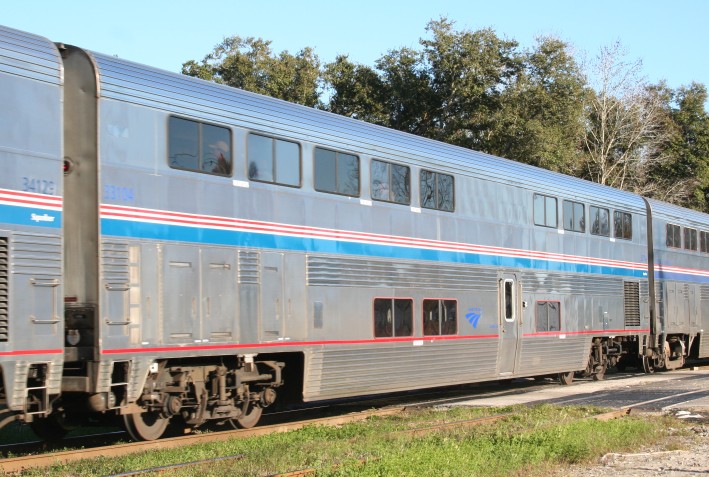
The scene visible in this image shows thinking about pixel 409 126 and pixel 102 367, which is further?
pixel 409 126

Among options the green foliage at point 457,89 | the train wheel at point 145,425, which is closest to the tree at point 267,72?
the green foliage at point 457,89

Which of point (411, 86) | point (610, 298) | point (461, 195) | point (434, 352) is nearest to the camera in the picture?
point (434, 352)

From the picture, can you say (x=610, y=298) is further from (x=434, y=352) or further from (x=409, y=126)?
(x=409, y=126)

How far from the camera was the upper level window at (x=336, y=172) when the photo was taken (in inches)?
528

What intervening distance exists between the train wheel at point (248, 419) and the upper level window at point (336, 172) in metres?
3.25

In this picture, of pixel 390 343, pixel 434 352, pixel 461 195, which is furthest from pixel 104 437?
pixel 461 195

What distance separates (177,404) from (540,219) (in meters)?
9.96

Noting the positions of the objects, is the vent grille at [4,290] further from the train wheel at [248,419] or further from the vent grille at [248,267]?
the train wheel at [248,419]

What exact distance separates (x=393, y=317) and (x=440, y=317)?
1.30m

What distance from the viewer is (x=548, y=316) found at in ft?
62.1

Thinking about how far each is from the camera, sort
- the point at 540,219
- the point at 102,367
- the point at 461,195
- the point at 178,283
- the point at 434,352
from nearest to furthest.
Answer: the point at 102,367 < the point at 178,283 < the point at 434,352 < the point at 461,195 < the point at 540,219

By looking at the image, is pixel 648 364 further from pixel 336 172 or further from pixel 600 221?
pixel 336 172

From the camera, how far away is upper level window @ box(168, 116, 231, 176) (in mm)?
11289

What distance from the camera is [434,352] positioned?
15.5 meters
